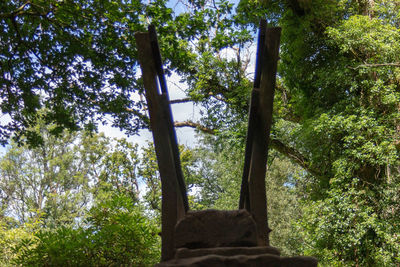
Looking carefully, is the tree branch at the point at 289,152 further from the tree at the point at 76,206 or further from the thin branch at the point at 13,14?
the thin branch at the point at 13,14

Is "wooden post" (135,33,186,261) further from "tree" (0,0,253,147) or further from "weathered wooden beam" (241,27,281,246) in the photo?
"tree" (0,0,253,147)

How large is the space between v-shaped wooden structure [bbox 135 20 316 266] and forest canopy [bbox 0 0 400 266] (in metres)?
2.75

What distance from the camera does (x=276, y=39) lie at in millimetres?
1998

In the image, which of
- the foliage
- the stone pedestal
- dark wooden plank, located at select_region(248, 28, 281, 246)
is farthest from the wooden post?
the foliage

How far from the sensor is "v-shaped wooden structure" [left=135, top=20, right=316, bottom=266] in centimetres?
179

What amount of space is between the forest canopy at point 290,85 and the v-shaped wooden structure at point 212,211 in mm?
2747

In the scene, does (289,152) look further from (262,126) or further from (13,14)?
(262,126)

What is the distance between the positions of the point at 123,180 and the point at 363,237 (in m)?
10.4

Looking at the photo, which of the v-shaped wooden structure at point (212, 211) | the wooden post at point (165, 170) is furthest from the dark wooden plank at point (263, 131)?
the wooden post at point (165, 170)

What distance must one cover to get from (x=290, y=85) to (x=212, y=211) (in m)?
7.25

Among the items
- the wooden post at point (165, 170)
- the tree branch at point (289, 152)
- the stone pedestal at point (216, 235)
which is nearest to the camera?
the stone pedestal at point (216, 235)

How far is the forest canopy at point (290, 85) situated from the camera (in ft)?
16.1

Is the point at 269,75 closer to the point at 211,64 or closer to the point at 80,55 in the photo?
the point at 80,55

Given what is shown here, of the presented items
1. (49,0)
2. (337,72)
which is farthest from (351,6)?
(49,0)
